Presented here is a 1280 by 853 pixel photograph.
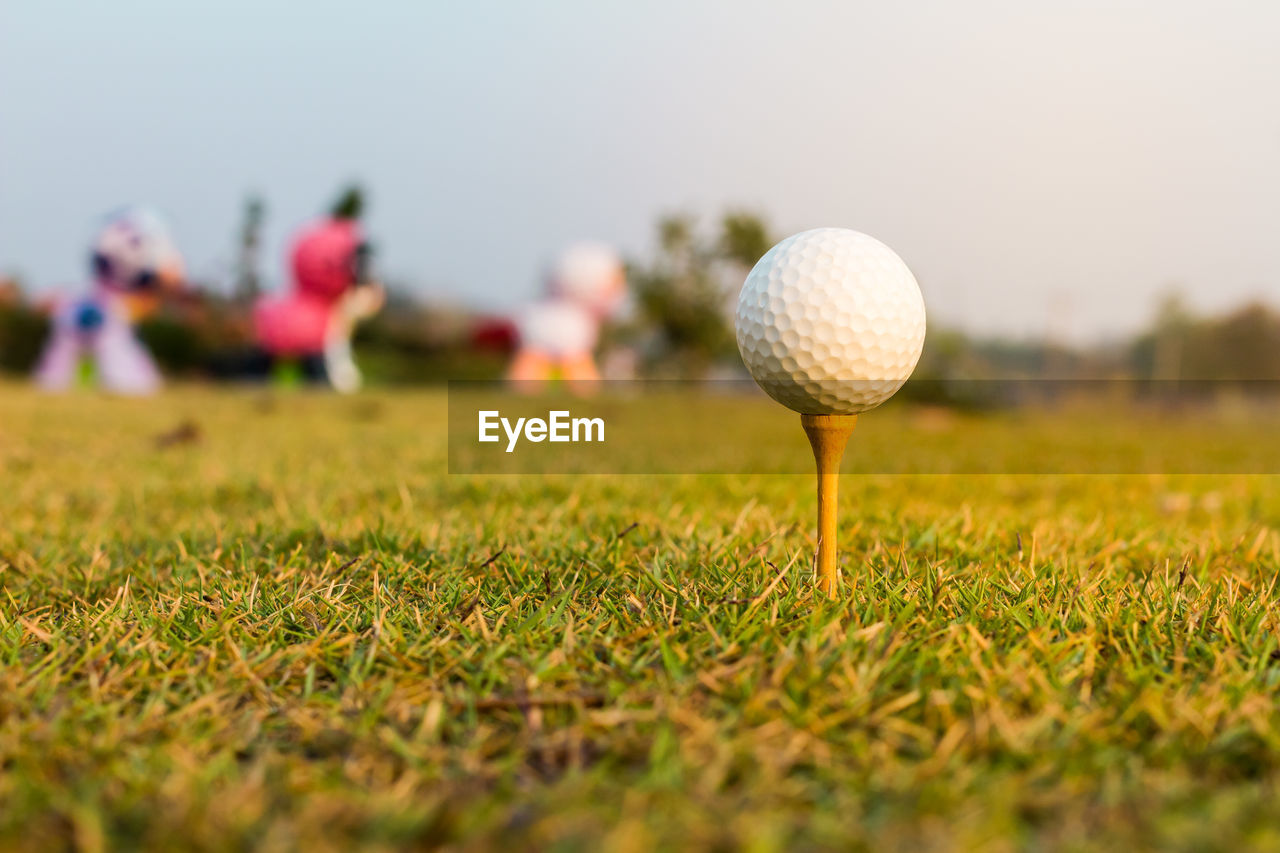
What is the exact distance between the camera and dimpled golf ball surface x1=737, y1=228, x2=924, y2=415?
62.6 inches

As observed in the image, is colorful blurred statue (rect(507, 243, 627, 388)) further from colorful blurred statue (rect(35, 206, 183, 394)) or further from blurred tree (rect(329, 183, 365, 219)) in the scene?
colorful blurred statue (rect(35, 206, 183, 394))

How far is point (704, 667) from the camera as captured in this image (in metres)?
1.21

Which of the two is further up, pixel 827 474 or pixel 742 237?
pixel 742 237

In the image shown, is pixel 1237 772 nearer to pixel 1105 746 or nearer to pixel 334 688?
pixel 1105 746

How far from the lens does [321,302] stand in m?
13.9

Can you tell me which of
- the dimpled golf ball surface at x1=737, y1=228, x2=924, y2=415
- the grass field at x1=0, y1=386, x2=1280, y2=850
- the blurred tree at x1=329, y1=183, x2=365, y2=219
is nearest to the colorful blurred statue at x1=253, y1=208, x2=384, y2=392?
the blurred tree at x1=329, y1=183, x2=365, y2=219

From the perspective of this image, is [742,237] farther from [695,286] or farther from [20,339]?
[20,339]

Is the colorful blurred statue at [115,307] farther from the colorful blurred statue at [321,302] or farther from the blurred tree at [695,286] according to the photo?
the blurred tree at [695,286]

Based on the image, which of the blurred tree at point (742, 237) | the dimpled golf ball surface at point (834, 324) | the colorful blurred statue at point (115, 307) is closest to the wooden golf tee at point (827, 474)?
the dimpled golf ball surface at point (834, 324)

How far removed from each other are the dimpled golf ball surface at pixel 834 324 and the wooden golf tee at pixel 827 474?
35 mm

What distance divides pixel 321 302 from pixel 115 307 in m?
2.90

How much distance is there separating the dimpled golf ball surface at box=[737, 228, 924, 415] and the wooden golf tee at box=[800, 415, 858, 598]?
35 millimetres

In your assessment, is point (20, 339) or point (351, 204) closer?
point (351, 204)

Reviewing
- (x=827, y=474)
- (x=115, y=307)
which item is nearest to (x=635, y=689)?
(x=827, y=474)
